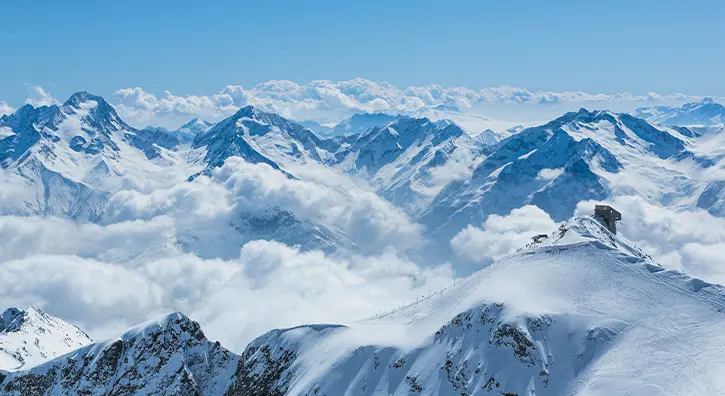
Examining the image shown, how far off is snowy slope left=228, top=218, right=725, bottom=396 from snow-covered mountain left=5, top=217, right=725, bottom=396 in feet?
0.72

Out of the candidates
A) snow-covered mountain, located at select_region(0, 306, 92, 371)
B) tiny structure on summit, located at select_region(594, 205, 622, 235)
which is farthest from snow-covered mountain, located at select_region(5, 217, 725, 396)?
snow-covered mountain, located at select_region(0, 306, 92, 371)

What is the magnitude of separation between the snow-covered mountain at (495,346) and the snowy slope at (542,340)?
218 millimetres

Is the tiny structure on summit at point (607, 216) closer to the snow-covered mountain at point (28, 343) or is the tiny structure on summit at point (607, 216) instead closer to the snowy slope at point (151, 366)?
the snowy slope at point (151, 366)

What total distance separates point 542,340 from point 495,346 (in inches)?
286

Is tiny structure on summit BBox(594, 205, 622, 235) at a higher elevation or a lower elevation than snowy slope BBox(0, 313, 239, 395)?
higher

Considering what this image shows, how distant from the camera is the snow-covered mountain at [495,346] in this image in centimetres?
9400

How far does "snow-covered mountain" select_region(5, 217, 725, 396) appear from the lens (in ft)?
308

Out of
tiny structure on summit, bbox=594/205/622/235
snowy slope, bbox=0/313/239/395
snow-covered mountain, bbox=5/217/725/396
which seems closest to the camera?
snow-covered mountain, bbox=5/217/725/396

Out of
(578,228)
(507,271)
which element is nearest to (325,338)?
(507,271)

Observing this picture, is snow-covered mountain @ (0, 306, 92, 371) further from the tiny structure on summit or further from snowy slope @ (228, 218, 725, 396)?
the tiny structure on summit

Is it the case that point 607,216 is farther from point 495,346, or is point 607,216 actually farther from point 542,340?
point 495,346

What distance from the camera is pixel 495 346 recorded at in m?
99.3

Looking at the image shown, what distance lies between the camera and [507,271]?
123m

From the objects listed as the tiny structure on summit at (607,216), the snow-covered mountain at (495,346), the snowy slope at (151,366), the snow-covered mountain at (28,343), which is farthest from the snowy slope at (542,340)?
the snow-covered mountain at (28,343)
